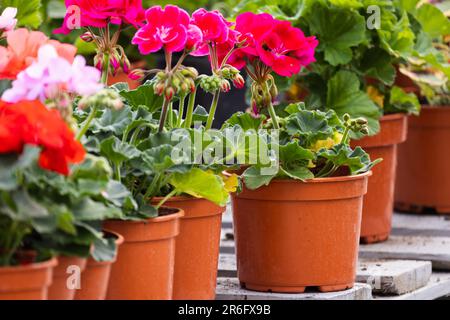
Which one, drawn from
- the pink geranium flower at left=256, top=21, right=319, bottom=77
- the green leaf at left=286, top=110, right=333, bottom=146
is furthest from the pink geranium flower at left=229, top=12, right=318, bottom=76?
the green leaf at left=286, top=110, right=333, bottom=146

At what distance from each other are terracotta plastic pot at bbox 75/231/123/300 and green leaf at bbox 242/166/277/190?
52cm

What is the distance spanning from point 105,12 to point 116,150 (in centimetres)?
39

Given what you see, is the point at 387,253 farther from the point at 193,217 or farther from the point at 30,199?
the point at 30,199

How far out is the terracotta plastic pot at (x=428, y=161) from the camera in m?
3.64

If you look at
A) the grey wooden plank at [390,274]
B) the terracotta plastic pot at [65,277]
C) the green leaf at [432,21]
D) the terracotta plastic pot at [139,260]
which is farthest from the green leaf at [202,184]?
the green leaf at [432,21]

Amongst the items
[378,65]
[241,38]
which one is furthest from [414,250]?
[241,38]

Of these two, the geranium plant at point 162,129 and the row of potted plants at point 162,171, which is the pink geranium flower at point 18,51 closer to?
the row of potted plants at point 162,171

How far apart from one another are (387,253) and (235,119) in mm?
762

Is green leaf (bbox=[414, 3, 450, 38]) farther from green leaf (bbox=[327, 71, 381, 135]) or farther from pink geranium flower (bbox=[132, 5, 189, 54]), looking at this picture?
pink geranium flower (bbox=[132, 5, 189, 54])

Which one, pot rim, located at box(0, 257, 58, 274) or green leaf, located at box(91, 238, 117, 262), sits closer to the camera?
pot rim, located at box(0, 257, 58, 274)

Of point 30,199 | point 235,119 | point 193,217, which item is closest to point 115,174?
point 193,217

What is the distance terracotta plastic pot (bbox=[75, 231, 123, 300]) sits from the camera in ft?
5.72

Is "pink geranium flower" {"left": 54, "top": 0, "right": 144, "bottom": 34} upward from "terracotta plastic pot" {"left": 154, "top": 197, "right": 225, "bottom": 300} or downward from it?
upward

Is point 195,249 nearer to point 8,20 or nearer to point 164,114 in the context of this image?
point 164,114
